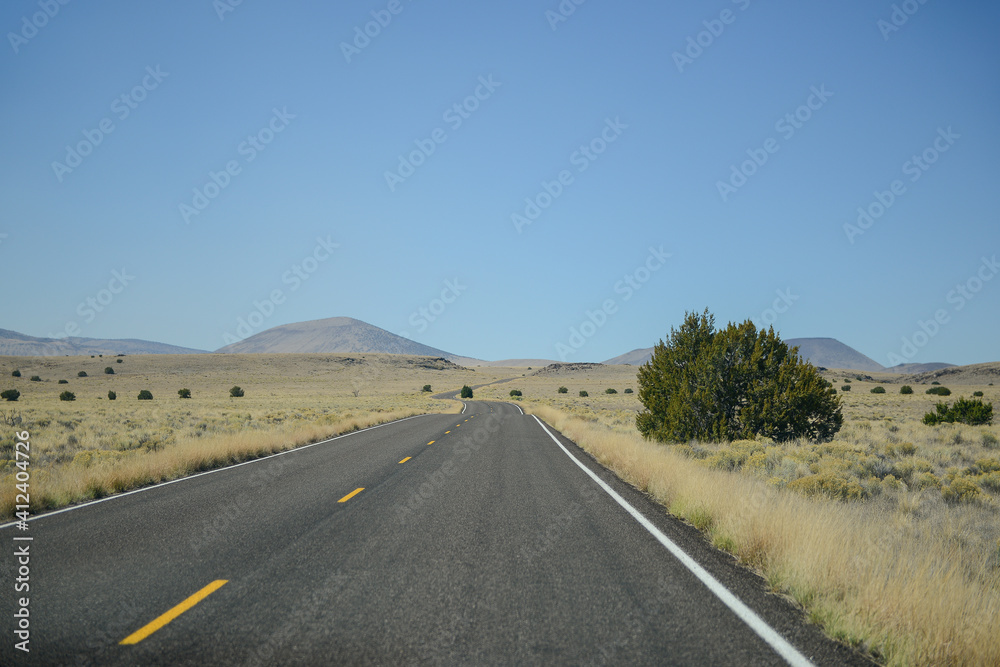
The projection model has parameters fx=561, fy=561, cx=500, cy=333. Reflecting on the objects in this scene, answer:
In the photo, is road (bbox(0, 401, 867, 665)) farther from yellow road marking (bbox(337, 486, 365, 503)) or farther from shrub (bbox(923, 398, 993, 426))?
shrub (bbox(923, 398, 993, 426))

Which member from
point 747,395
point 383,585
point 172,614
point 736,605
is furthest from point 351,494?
point 747,395

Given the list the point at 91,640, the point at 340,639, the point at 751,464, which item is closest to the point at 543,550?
the point at 340,639

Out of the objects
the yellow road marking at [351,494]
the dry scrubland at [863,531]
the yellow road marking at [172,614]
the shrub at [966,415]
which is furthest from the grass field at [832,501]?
the yellow road marking at [172,614]

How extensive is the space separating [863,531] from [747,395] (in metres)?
12.0

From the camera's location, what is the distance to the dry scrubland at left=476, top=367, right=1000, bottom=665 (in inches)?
152

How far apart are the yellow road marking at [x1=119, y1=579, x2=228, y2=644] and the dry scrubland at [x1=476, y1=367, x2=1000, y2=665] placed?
486 cm

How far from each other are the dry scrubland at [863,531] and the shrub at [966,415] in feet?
39.3

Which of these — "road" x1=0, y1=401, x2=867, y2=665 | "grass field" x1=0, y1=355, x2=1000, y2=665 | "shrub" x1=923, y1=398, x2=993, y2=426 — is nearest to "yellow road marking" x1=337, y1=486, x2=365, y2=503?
"road" x1=0, y1=401, x2=867, y2=665

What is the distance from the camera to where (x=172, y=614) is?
427 centimetres

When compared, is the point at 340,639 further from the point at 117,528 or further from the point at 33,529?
the point at 33,529

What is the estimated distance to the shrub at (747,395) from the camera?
17.1m

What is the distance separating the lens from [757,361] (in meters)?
17.4

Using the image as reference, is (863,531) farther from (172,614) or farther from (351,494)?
(351,494)

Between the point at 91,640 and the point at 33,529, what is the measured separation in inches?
185
